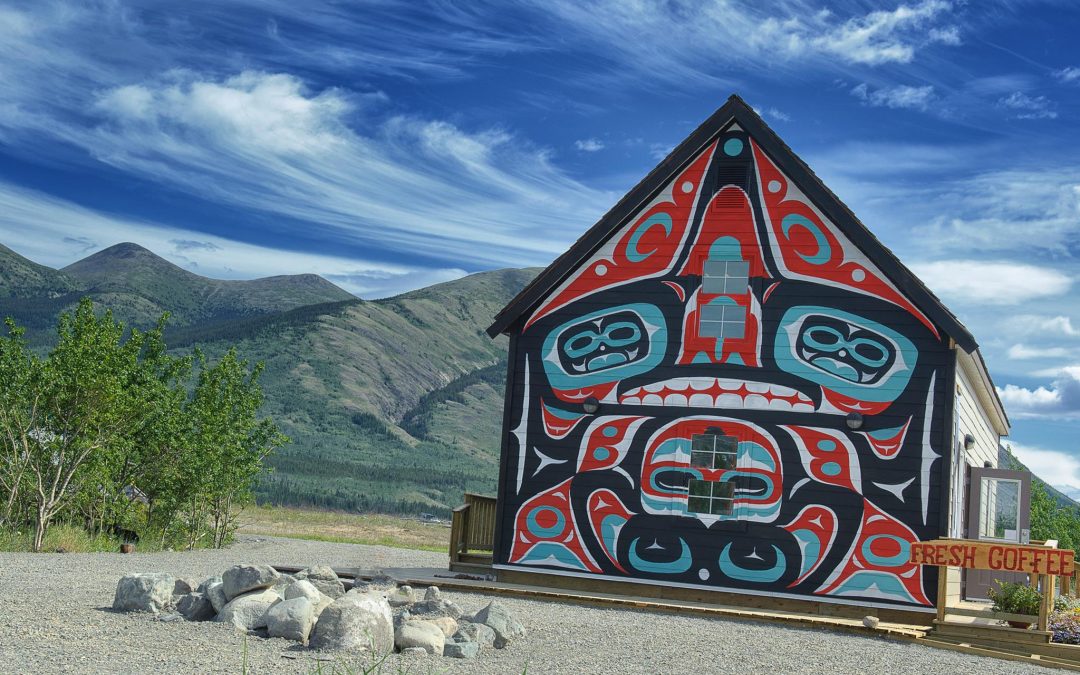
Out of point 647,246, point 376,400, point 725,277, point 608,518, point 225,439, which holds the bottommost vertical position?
point 608,518

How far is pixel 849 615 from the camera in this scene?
42.6ft

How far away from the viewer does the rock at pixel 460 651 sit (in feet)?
27.6

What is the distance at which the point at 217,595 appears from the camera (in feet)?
30.7

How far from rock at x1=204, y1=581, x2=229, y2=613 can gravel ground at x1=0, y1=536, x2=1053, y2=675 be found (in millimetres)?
353

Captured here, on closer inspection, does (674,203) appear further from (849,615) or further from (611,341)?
(849,615)

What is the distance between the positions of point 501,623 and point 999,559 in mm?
5818

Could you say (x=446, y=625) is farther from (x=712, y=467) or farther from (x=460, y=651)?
(x=712, y=467)

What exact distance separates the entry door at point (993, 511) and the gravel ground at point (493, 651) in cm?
511

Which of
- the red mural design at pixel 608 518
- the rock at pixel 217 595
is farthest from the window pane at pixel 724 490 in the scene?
the rock at pixel 217 595

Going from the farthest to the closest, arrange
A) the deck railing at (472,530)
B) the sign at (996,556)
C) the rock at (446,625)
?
1. the deck railing at (472,530)
2. the sign at (996,556)
3. the rock at (446,625)

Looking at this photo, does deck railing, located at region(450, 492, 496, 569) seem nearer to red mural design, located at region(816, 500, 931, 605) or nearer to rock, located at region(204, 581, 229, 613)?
red mural design, located at region(816, 500, 931, 605)

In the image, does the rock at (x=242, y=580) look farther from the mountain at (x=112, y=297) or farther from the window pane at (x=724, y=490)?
the mountain at (x=112, y=297)

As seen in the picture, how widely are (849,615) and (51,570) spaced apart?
10085mm

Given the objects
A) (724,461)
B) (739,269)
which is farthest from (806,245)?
(724,461)
